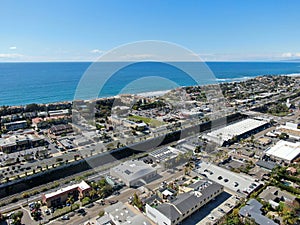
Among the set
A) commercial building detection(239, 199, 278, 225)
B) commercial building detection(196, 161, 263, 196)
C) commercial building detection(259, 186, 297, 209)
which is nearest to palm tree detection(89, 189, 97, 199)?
commercial building detection(196, 161, 263, 196)

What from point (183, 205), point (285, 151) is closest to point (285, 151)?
point (285, 151)

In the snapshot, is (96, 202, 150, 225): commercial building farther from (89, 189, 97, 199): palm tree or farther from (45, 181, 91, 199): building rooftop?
(45, 181, 91, 199): building rooftop

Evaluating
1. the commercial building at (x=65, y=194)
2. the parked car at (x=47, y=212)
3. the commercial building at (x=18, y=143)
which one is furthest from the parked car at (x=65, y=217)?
the commercial building at (x=18, y=143)

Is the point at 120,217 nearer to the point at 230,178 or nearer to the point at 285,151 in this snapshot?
the point at 230,178

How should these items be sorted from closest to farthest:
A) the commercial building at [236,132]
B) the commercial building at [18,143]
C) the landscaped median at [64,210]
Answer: the landscaped median at [64,210], the commercial building at [18,143], the commercial building at [236,132]

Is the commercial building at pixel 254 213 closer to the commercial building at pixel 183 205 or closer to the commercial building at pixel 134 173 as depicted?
the commercial building at pixel 183 205

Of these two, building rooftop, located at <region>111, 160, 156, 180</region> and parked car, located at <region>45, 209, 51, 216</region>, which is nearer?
parked car, located at <region>45, 209, 51, 216</region>
